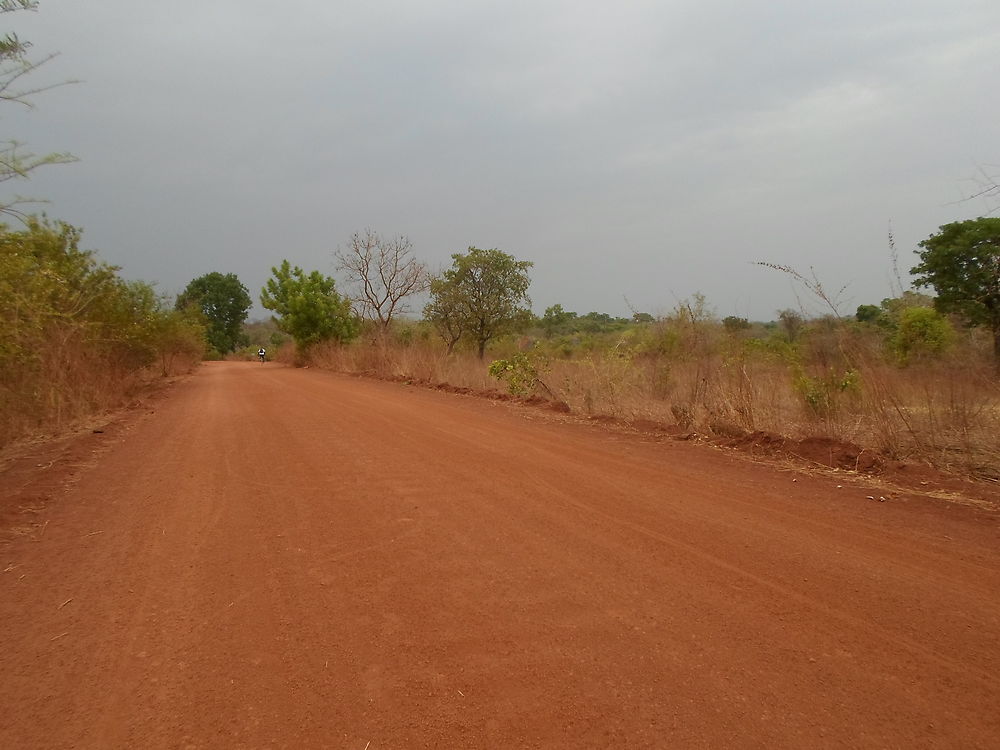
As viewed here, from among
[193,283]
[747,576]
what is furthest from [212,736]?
[193,283]

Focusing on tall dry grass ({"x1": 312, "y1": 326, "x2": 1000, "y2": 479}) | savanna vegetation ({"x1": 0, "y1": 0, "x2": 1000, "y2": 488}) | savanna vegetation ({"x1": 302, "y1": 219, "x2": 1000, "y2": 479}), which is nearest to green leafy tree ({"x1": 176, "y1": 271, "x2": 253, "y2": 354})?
savanna vegetation ({"x1": 0, "y1": 0, "x2": 1000, "y2": 488})

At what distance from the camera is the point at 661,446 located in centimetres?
798

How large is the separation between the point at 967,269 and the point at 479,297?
19.4 metres

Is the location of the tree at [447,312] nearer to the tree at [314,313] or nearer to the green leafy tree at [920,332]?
the tree at [314,313]

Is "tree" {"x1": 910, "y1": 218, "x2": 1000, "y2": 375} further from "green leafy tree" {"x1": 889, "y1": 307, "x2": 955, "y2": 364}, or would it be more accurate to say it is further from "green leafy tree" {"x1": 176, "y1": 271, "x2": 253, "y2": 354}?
"green leafy tree" {"x1": 176, "y1": 271, "x2": 253, "y2": 354}

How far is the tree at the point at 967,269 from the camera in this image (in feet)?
55.8

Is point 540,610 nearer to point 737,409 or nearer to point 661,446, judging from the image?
point 661,446

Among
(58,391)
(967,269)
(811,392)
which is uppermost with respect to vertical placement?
(967,269)

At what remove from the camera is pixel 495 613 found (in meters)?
3.24

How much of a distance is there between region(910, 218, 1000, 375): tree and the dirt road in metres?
16.0

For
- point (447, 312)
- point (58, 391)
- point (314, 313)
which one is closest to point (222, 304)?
point (314, 313)

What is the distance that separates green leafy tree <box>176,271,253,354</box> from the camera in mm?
63741

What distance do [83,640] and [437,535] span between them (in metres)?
2.24

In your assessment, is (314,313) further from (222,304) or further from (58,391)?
(222,304)
